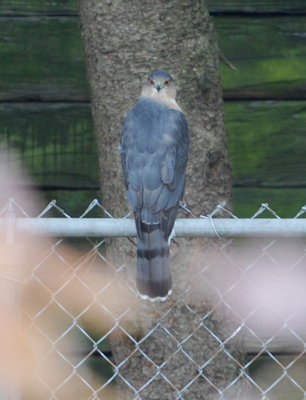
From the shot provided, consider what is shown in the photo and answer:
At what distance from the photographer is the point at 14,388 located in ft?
8.16

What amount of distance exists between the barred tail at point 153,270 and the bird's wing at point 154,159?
9cm

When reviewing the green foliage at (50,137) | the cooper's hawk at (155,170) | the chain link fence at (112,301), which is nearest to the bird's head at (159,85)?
the cooper's hawk at (155,170)

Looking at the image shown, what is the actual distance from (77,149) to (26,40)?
46 cm

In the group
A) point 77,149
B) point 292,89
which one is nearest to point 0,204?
point 77,149

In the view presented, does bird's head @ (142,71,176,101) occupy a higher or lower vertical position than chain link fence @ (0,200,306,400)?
higher

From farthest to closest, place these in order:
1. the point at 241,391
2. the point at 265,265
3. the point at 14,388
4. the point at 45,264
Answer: the point at 265,265
the point at 45,264
the point at 241,391
the point at 14,388

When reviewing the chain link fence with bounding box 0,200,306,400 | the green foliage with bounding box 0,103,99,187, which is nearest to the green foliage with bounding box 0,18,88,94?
the green foliage with bounding box 0,103,99,187

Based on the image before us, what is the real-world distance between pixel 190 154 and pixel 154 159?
12cm

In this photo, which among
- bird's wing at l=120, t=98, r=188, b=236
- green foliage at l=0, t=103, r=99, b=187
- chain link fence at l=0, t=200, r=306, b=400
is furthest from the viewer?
green foliage at l=0, t=103, r=99, b=187

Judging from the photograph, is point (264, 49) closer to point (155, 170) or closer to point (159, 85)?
point (159, 85)

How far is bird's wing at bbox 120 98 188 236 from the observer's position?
3.16 metres

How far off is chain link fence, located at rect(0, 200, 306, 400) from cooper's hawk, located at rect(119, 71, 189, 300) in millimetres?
120

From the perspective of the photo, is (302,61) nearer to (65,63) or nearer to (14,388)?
(65,63)

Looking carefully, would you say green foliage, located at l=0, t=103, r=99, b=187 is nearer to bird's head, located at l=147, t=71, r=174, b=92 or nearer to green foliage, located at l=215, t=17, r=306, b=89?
green foliage, located at l=215, t=17, r=306, b=89
